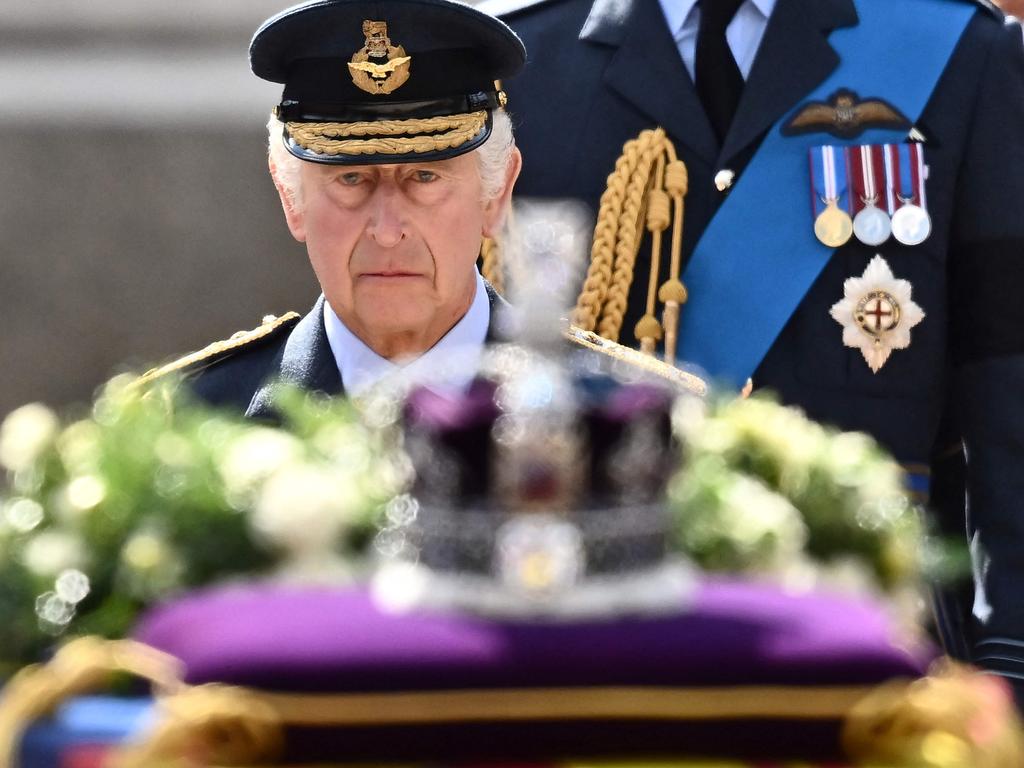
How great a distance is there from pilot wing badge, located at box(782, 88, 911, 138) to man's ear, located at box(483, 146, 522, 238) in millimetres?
570

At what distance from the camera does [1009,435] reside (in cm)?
285

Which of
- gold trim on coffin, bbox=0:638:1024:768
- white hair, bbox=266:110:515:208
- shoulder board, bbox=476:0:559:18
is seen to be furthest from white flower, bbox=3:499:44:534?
shoulder board, bbox=476:0:559:18

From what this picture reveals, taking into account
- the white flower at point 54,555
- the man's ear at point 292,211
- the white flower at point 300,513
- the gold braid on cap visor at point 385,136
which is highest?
the gold braid on cap visor at point 385,136

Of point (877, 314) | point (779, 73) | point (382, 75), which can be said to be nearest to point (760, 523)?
point (382, 75)

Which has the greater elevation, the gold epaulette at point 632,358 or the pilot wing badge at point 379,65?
the pilot wing badge at point 379,65

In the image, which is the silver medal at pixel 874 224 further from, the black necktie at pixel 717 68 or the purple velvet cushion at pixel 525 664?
the purple velvet cushion at pixel 525 664

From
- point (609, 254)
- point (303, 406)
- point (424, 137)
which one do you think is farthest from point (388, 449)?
point (609, 254)

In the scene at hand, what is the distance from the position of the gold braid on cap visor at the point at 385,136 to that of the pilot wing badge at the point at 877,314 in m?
0.77

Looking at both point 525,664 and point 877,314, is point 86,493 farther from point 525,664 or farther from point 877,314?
point 877,314

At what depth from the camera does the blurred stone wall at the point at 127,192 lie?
514cm

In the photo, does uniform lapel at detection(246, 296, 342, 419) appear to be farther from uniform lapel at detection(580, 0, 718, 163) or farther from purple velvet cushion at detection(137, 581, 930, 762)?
purple velvet cushion at detection(137, 581, 930, 762)

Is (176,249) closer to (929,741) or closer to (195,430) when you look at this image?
(195,430)

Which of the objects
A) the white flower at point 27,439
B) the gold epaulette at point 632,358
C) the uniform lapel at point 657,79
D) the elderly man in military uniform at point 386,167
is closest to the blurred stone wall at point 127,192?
the uniform lapel at point 657,79

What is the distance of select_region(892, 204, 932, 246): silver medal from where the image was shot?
9.65ft
